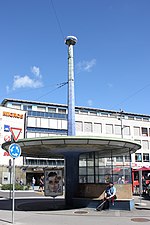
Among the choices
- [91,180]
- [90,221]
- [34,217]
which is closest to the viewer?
[90,221]

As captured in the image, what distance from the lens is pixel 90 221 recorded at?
43.2ft

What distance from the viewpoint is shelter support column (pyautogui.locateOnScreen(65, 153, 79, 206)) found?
19359 millimetres

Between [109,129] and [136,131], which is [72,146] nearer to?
[109,129]

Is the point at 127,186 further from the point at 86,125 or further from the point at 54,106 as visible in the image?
the point at 54,106

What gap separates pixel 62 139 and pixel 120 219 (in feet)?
14.8

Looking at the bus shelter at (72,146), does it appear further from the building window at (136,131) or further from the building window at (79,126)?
the building window at (136,131)

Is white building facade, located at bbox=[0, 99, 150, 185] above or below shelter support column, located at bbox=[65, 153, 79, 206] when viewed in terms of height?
above

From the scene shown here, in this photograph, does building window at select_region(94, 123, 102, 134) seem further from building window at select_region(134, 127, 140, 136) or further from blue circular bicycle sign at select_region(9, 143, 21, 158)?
blue circular bicycle sign at select_region(9, 143, 21, 158)

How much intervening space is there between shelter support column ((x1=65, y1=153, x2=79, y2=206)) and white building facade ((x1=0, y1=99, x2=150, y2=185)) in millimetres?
39590

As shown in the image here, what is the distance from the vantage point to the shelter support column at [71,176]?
19359mm

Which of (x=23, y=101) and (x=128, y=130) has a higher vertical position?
(x=23, y=101)

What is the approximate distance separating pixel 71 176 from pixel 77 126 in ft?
169

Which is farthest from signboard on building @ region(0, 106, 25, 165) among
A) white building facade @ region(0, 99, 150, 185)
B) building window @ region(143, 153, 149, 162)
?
building window @ region(143, 153, 149, 162)

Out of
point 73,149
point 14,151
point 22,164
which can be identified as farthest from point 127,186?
point 22,164
